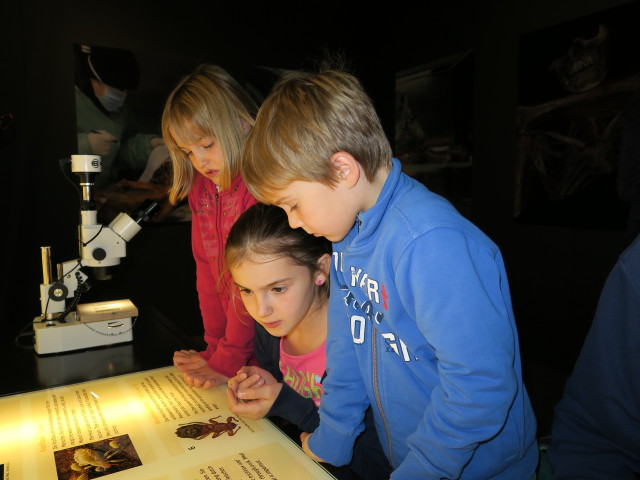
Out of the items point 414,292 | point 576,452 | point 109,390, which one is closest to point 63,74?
point 109,390

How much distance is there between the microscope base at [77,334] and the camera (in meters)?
1.57

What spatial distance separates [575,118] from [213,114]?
236 cm

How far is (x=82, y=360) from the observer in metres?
1.52

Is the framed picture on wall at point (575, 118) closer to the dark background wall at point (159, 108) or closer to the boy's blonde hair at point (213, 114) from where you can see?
the dark background wall at point (159, 108)

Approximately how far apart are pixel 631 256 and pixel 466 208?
9.86ft

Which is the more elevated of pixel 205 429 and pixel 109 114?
pixel 109 114

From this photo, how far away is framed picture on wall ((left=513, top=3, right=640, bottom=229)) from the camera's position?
8.99 ft

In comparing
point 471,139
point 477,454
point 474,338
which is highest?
point 471,139

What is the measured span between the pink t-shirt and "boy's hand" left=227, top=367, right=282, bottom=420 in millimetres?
175

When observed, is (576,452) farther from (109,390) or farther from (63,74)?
(63,74)

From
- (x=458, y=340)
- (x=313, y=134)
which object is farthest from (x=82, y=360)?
(x=458, y=340)

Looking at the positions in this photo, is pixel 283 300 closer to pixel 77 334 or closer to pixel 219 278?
pixel 219 278

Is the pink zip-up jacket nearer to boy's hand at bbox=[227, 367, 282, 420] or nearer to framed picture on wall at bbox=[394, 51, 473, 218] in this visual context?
boy's hand at bbox=[227, 367, 282, 420]

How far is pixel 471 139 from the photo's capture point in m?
3.72
